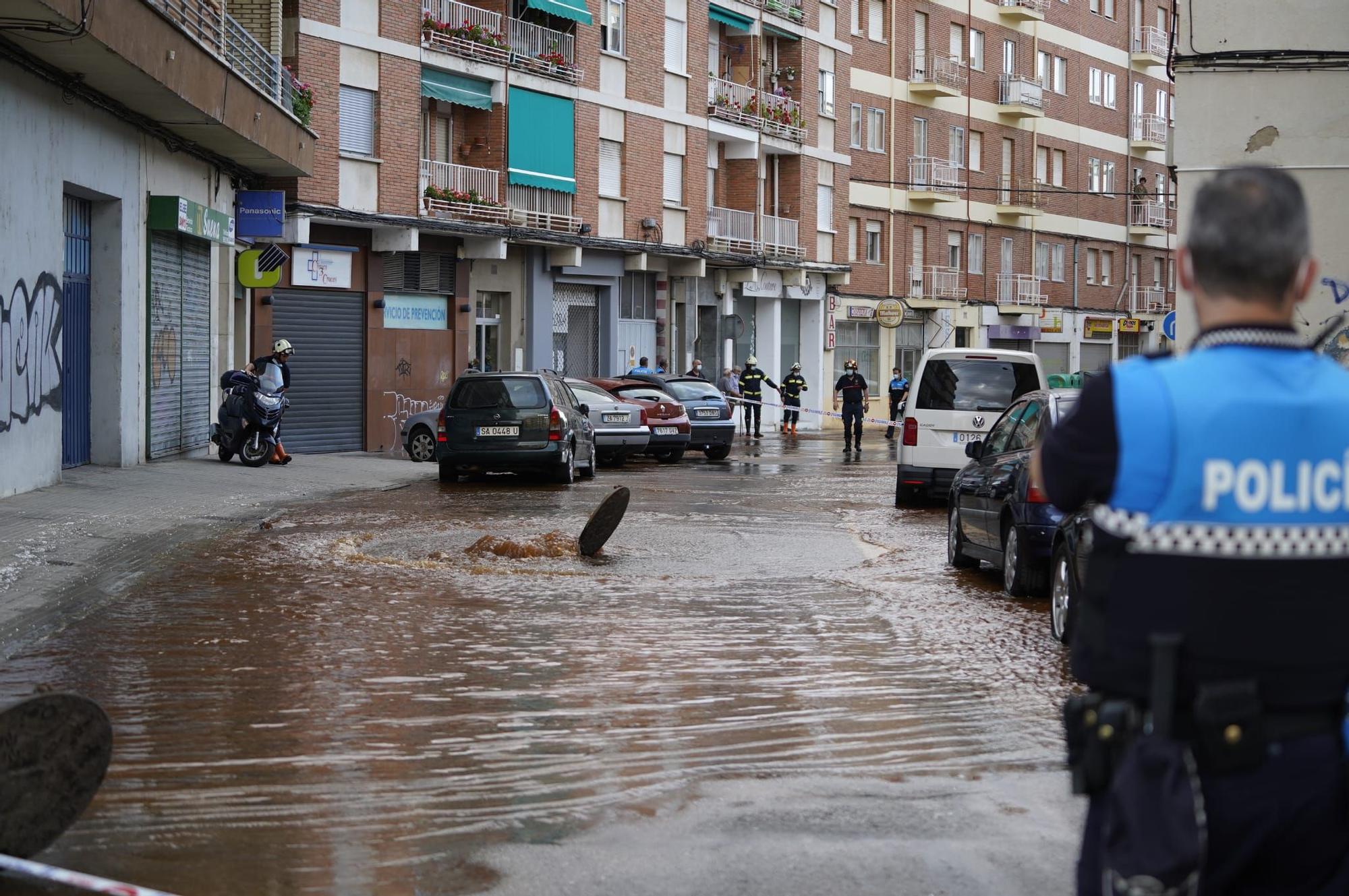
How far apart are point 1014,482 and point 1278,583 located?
32.5 feet

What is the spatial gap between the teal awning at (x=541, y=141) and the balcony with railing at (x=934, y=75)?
58.1 feet

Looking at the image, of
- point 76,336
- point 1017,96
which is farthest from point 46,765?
point 1017,96

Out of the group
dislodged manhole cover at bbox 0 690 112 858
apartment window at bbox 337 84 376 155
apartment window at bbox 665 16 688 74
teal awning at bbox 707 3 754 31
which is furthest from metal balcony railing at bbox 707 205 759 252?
dislodged manhole cover at bbox 0 690 112 858

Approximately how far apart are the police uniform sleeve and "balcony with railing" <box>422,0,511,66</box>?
33973mm

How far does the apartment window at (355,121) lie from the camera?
34188 millimetres

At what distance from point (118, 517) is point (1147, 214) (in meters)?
58.3

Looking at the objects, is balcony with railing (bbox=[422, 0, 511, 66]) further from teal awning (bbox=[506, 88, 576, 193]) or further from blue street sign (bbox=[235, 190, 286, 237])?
blue street sign (bbox=[235, 190, 286, 237])

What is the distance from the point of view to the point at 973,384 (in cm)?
2134

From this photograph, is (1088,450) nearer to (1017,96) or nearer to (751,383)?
(751,383)

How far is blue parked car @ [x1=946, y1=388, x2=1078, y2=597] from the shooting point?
12250 mm

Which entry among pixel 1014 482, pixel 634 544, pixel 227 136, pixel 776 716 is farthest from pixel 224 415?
pixel 776 716

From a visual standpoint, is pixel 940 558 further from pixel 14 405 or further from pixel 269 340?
pixel 269 340

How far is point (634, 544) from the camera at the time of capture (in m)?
15.7

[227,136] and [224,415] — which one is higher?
[227,136]
